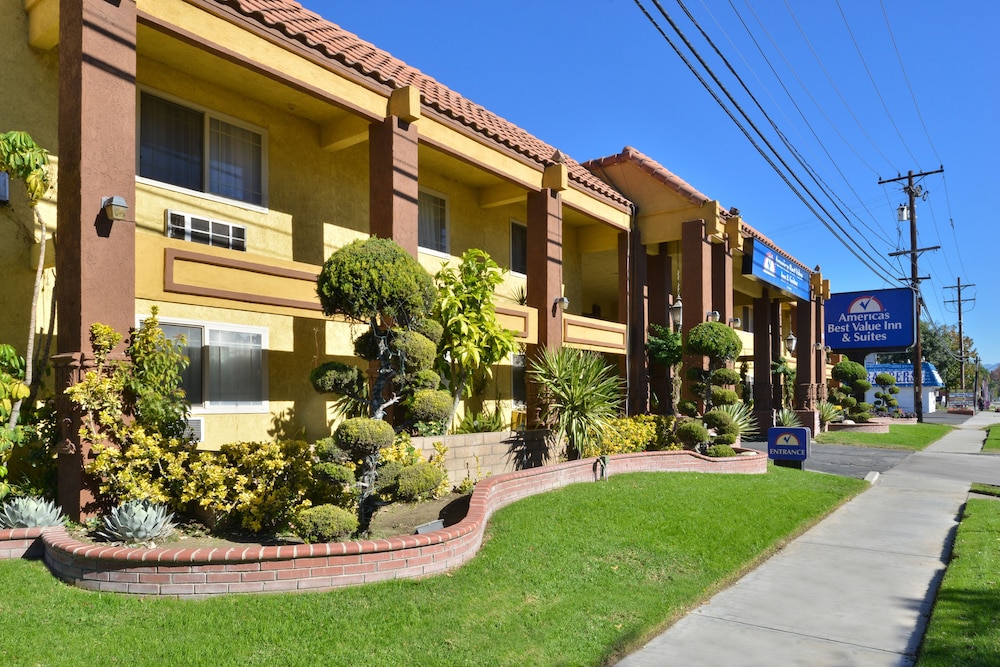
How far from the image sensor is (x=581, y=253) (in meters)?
18.7

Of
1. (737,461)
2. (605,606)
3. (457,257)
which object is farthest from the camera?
(457,257)

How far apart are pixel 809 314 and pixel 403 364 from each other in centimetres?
2263

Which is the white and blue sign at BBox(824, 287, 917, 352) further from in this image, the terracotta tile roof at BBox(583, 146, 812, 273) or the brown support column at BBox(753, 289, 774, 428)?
the terracotta tile roof at BBox(583, 146, 812, 273)

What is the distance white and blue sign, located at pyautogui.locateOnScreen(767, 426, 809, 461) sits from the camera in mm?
14664

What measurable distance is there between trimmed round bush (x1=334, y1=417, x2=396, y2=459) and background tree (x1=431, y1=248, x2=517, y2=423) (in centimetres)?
353

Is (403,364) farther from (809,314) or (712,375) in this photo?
(809,314)

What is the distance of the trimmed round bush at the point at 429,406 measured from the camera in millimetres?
7523

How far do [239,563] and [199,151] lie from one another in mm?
6845

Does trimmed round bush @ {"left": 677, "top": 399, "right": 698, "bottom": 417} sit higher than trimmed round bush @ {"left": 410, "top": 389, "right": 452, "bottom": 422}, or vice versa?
trimmed round bush @ {"left": 410, "top": 389, "right": 452, "bottom": 422}

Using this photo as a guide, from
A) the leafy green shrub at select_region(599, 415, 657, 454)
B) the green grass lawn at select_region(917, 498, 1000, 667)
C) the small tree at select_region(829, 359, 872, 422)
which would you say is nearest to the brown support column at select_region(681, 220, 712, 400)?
the leafy green shrub at select_region(599, 415, 657, 454)

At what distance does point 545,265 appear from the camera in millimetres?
13609

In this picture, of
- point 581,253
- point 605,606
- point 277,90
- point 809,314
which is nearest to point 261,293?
point 277,90

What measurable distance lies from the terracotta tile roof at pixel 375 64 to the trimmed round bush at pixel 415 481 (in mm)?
6118

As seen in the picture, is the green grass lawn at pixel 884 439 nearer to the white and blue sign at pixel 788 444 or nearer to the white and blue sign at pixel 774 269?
the white and blue sign at pixel 774 269
